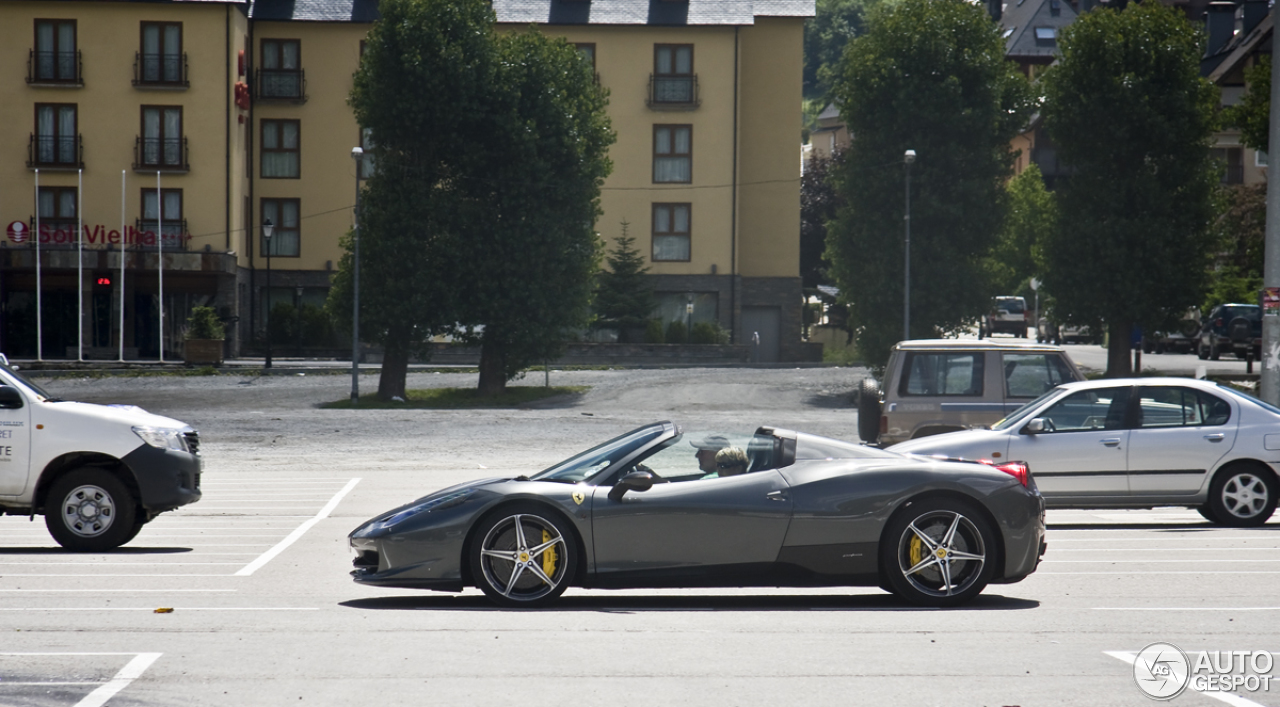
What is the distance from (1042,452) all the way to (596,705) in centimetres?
841

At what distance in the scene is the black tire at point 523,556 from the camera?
28.7ft

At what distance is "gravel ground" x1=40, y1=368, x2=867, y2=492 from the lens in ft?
72.8

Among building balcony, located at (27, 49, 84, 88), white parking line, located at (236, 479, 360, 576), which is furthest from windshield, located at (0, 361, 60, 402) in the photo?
building balcony, located at (27, 49, 84, 88)

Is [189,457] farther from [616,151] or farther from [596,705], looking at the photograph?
[616,151]

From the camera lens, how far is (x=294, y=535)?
13.1 metres

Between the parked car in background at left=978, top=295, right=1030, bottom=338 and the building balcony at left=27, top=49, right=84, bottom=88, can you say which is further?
the parked car in background at left=978, top=295, right=1030, bottom=338

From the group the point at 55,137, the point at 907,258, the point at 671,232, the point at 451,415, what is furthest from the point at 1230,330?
the point at 55,137

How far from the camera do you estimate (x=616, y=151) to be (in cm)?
5741

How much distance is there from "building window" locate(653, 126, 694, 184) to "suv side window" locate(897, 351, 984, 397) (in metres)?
41.9

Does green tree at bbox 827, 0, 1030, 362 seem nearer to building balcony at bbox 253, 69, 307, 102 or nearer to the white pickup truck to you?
building balcony at bbox 253, 69, 307, 102

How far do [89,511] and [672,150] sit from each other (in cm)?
4712

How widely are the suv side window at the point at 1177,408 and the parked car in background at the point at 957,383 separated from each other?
89.9 inches

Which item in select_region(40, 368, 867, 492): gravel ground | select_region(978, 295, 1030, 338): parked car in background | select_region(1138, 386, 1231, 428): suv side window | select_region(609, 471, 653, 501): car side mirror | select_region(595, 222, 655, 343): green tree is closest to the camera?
select_region(609, 471, 653, 501): car side mirror

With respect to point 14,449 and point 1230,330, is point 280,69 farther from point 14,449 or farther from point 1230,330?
point 14,449
